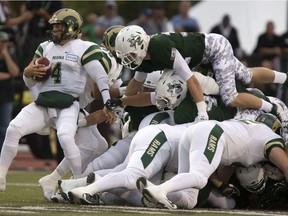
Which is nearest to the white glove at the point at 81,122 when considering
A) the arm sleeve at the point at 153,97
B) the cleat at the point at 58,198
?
the arm sleeve at the point at 153,97

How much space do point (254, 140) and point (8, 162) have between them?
2.35 metres

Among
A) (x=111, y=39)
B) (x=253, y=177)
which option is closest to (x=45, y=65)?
(x=111, y=39)

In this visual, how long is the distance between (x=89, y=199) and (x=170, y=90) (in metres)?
1.29

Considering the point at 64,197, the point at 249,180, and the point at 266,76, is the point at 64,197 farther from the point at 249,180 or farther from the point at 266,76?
the point at 266,76

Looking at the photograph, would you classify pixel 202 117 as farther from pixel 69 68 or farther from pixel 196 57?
pixel 69 68

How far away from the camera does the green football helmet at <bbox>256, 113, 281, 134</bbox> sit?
30.0ft

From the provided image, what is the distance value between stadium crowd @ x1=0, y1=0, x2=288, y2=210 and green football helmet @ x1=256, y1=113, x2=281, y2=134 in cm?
1

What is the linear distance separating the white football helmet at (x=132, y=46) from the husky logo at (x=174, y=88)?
13.7 inches

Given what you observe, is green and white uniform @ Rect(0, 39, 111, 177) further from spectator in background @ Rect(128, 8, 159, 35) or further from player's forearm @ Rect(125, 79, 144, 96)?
spectator in background @ Rect(128, 8, 159, 35)

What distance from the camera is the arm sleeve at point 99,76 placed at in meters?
10.1

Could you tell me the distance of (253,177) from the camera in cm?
877

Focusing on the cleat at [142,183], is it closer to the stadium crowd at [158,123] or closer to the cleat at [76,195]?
the stadium crowd at [158,123]

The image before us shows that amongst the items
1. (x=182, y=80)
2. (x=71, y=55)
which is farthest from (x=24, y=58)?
(x=182, y=80)

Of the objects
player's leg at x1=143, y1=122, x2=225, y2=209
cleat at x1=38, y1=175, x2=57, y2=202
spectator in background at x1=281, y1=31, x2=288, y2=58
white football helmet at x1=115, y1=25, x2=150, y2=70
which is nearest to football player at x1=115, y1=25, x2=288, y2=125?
white football helmet at x1=115, y1=25, x2=150, y2=70
